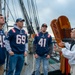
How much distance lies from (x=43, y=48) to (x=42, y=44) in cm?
11

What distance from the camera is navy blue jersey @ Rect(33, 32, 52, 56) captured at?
248 inches

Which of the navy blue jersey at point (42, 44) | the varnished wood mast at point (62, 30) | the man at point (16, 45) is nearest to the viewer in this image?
the man at point (16, 45)

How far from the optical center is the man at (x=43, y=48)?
248 inches

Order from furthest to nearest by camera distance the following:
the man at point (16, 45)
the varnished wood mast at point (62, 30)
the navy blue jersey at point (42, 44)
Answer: the navy blue jersey at point (42, 44)
the varnished wood mast at point (62, 30)
the man at point (16, 45)

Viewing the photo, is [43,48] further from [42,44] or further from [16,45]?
[16,45]

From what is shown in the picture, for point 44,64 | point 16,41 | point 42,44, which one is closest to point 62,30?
point 42,44

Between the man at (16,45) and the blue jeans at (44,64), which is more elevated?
the man at (16,45)

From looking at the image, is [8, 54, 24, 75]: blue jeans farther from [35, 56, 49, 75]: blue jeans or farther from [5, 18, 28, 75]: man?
[35, 56, 49, 75]: blue jeans

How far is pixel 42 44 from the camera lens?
6.31m

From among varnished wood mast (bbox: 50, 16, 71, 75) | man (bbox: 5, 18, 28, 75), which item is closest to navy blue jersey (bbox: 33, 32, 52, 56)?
varnished wood mast (bbox: 50, 16, 71, 75)

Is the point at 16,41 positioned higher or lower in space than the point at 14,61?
higher

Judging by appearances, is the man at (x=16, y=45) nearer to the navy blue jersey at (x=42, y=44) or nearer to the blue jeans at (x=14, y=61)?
the blue jeans at (x=14, y=61)

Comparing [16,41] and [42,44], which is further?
[42,44]

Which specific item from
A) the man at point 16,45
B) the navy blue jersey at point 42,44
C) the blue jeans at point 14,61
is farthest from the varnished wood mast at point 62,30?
the blue jeans at point 14,61
